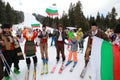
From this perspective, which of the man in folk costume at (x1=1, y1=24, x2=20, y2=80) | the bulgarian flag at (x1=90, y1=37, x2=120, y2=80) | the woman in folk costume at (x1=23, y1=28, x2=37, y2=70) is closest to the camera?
the bulgarian flag at (x1=90, y1=37, x2=120, y2=80)

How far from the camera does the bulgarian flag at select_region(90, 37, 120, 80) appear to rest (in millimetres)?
5023

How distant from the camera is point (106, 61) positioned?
207 inches

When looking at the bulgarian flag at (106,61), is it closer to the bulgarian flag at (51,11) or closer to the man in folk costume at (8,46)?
the man in folk costume at (8,46)

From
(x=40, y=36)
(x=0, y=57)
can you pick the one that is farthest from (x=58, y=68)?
(x=0, y=57)

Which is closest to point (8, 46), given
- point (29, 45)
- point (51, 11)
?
point (29, 45)

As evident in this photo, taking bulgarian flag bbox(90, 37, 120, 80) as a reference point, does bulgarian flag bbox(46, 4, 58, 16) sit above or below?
above

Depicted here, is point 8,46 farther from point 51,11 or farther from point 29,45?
point 51,11

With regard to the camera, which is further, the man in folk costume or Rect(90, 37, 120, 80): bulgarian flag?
the man in folk costume

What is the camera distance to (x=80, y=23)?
80.2 m

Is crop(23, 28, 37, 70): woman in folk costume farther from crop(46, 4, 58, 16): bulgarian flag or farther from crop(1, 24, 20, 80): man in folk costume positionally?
crop(46, 4, 58, 16): bulgarian flag

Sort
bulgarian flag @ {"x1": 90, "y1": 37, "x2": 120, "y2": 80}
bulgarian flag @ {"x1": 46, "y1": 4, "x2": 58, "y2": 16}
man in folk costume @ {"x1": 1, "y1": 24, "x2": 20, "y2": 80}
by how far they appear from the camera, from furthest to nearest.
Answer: bulgarian flag @ {"x1": 46, "y1": 4, "x2": 58, "y2": 16}
man in folk costume @ {"x1": 1, "y1": 24, "x2": 20, "y2": 80}
bulgarian flag @ {"x1": 90, "y1": 37, "x2": 120, "y2": 80}

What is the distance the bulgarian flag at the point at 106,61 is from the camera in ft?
16.5

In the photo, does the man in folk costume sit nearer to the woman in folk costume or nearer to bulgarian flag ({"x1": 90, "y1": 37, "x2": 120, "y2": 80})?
the woman in folk costume

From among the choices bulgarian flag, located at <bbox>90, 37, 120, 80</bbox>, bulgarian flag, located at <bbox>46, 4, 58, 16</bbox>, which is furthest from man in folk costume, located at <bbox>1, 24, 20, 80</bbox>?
bulgarian flag, located at <bbox>46, 4, 58, 16</bbox>
